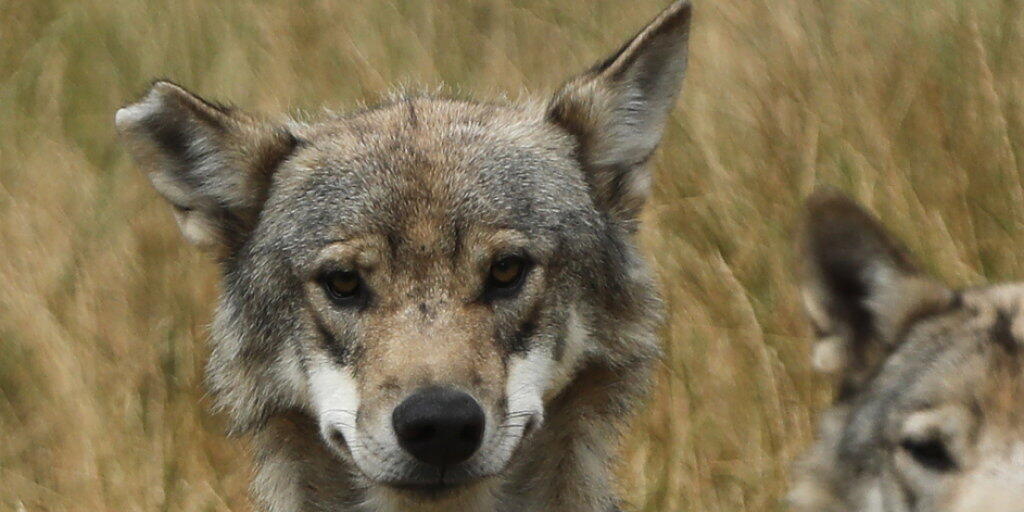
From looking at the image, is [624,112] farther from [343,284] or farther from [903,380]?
[903,380]

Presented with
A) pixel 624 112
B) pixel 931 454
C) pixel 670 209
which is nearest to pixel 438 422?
pixel 931 454

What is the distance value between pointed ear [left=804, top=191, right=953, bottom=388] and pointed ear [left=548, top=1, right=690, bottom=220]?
731 millimetres

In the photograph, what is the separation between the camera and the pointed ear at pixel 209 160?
16.9ft

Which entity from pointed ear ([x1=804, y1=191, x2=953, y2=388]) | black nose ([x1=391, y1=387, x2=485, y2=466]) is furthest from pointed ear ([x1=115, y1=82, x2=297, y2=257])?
pointed ear ([x1=804, y1=191, x2=953, y2=388])

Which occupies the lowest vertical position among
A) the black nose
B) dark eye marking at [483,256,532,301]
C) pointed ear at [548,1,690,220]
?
the black nose

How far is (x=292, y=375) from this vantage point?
4.95 metres

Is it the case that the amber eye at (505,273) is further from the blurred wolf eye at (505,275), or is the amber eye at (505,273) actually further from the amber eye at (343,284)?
the amber eye at (343,284)

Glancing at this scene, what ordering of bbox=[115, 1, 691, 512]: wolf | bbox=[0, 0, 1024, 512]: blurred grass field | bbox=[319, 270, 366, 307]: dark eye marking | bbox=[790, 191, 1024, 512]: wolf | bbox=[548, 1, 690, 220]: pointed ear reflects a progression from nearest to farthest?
bbox=[790, 191, 1024, 512]: wolf, bbox=[115, 1, 691, 512]: wolf, bbox=[319, 270, 366, 307]: dark eye marking, bbox=[548, 1, 690, 220]: pointed ear, bbox=[0, 0, 1024, 512]: blurred grass field

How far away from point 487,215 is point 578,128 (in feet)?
2.14

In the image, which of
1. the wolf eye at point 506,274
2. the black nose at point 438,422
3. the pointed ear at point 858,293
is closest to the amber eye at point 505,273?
the wolf eye at point 506,274

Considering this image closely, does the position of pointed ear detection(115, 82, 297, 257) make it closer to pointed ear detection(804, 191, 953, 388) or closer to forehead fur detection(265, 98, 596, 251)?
forehead fur detection(265, 98, 596, 251)

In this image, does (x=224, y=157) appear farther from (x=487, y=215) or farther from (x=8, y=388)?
(x=8, y=388)

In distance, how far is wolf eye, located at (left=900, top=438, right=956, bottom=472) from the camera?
4383 millimetres

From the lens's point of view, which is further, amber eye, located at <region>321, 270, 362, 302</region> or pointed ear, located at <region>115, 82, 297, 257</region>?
pointed ear, located at <region>115, 82, 297, 257</region>
